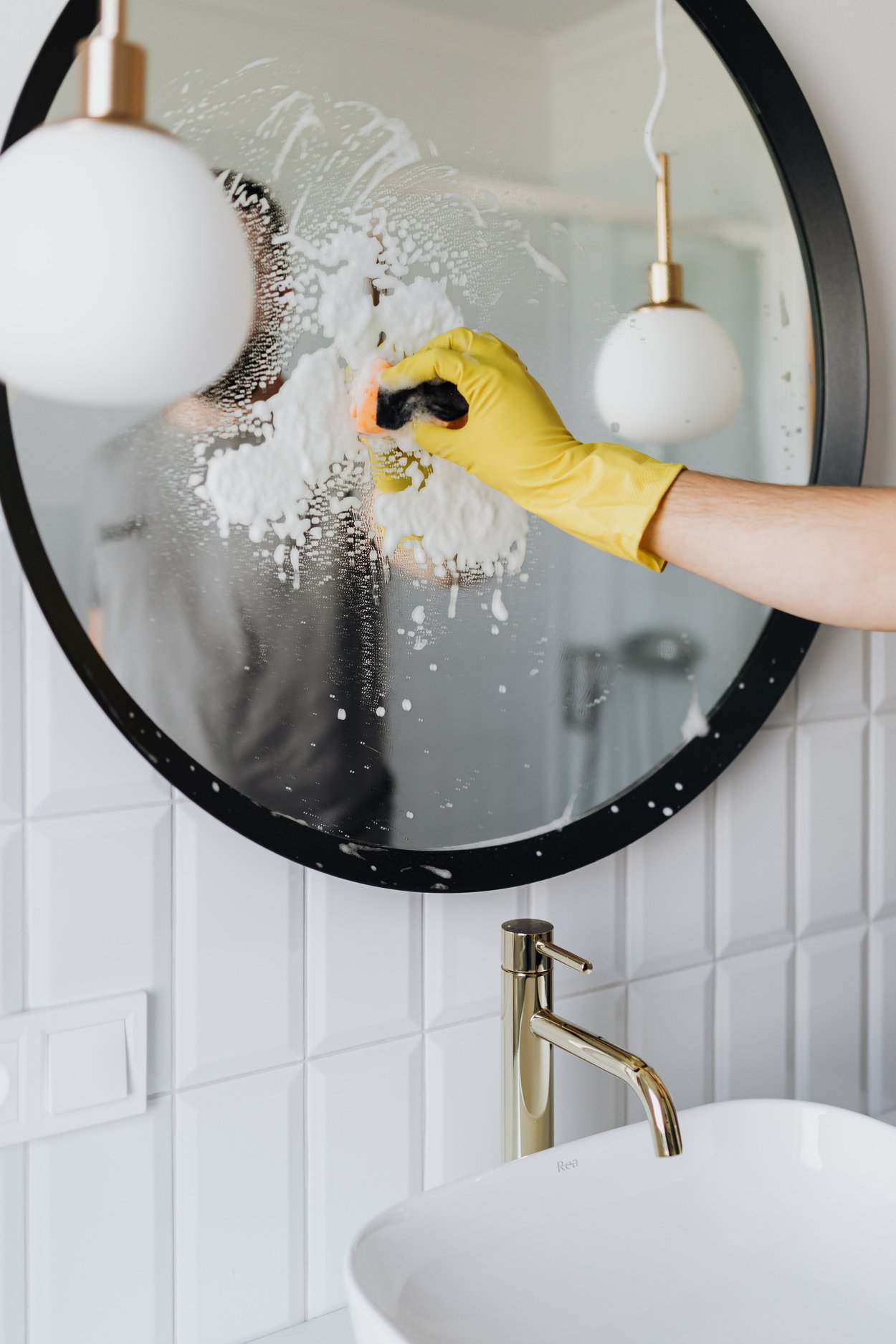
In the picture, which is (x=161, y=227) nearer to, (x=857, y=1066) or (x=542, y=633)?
(x=542, y=633)

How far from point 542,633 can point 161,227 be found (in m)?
0.52

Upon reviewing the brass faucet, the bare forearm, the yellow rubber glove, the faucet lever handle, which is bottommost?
the brass faucet

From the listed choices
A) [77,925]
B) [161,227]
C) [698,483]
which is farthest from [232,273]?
[77,925]

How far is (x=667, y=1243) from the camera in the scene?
0.88 meters

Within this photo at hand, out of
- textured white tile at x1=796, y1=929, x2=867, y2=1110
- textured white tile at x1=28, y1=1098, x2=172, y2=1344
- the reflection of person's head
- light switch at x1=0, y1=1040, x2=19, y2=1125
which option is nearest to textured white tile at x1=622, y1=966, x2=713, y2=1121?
textured white tile at x1=796, y1=929, x2=867, y2=1110

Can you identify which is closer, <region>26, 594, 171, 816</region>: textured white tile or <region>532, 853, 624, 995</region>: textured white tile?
<region>26, 594, 171, 816</region>: textured white tile

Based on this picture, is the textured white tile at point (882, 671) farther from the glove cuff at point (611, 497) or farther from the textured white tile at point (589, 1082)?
the glove cuff at point (611, 497)

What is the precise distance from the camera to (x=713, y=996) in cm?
115

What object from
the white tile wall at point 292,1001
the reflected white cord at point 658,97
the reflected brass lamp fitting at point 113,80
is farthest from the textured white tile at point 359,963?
the reflected white cord at point 658,97

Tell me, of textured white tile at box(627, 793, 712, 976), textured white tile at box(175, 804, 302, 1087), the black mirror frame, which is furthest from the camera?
textured white tile at box(627, 793, 712, 976)

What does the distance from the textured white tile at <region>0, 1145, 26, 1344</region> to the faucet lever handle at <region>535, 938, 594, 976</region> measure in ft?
1.34

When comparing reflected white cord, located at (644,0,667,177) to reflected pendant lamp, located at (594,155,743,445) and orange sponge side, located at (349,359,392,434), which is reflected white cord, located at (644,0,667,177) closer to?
reflected pendant lamp, located at (594,155,743,445)

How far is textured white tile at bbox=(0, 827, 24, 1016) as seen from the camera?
76cm

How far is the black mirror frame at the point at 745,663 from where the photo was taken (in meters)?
0.73
